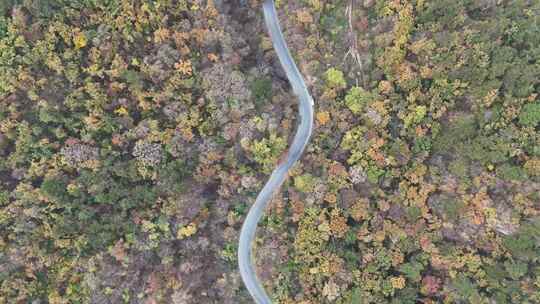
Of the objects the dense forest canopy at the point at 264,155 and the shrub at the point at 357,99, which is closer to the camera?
the dense forest canopy at the point at 264,155

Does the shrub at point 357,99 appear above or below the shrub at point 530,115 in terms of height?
above

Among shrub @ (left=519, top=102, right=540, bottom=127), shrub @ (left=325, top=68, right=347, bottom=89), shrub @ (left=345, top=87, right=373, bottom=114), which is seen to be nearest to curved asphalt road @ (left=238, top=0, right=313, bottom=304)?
shrub @ (left=325, top=68, right=347, bottom=89)

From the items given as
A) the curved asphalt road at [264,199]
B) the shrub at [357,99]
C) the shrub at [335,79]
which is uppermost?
the shrub at [335,79]

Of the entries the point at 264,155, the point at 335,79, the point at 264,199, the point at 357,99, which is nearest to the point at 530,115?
the point at 357,99

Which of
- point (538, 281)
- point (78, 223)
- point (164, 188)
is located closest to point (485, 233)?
point (538, 281)

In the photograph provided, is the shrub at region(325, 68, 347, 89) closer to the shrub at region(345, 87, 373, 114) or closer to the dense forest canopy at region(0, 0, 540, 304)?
the dense forest canopy at region(0, 0, 540, 304)

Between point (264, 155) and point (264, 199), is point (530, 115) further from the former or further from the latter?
point (264, 199)

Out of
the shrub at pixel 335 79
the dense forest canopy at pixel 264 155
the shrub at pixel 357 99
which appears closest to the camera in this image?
the dense forest canopy at pixel 264 155

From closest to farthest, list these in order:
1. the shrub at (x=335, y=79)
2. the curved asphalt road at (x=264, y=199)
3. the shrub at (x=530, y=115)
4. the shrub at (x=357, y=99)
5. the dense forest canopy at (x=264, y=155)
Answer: the shrub at (x=530, y=115) < the dense forest canopy at (x=264, y=155) < the shrub at (x=357, y=99) < the shrub at (x=335, y=79) < the curved asphalt road at (x=264, y=199)

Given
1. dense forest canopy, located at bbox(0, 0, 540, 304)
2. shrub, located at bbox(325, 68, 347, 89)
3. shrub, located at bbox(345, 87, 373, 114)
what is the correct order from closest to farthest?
1. dense forest canopy, located at bbox(0, 0, 540, 304)
2. shrub, located at bbox(345, 87, 373, 114)
3. shrub, located at bbox(325, 68, 347, 89)

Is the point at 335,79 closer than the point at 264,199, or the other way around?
the point at 335,79

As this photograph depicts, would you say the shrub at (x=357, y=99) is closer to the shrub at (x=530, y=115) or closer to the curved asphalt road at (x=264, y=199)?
the curved asphalt road at (x=264, y=199)

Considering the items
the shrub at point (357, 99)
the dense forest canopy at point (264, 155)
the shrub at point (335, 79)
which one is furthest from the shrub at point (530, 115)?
the shrub at point (335, 79)
